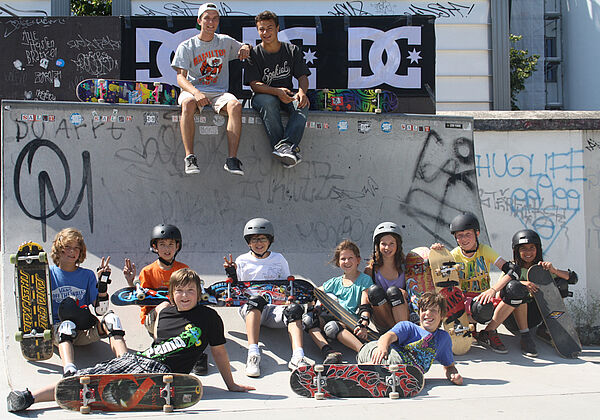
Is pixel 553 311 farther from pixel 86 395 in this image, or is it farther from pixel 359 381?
pixel 86 395

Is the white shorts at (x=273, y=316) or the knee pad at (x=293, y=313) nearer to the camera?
the knee pad at (x=293, y=313)

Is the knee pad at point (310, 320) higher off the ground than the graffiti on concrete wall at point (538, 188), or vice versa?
the graffiti on concrete wall at point (538, 188)

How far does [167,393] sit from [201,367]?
0.80m

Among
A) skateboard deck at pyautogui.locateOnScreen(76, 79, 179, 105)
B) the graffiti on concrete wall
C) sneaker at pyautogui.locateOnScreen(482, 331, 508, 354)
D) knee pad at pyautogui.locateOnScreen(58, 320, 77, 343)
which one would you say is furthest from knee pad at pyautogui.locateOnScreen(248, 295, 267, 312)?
the graffiti on concrete wall

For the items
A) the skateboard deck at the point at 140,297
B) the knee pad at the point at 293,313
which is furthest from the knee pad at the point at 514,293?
the skateboard deck at the point at 140,297

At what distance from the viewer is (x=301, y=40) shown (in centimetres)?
912

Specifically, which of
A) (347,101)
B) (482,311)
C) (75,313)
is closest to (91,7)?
(347,101)

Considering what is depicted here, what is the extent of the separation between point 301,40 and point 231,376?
5929 millimetres

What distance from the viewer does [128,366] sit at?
4051mm

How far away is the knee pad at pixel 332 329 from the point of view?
496cm

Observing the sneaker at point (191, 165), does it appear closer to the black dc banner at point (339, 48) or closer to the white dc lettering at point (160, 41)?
the black dc banner at point (339, 48)

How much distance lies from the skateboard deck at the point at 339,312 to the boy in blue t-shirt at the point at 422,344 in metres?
0.35

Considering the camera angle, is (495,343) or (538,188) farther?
(538,188)

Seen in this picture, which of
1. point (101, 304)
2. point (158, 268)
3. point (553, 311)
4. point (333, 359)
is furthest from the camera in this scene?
point (553, 311)
